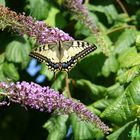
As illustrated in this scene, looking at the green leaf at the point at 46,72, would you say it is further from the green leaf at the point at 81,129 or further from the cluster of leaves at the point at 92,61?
the green leaf at the point at 81,129

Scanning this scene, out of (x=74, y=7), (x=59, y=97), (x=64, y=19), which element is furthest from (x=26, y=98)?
(x=64, y=19)

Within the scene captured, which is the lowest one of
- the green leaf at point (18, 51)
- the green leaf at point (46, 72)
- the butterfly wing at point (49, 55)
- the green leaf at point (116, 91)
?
the green leaf at point (116, 91)

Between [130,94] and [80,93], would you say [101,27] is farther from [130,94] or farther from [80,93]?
[130,94]

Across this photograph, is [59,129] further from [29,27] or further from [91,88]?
[29,27]

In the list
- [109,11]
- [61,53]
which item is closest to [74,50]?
[61,53]

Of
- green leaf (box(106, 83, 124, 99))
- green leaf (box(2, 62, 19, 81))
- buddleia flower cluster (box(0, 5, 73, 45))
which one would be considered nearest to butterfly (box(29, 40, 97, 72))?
buddleia flower cluster (box(0, 5, 73, 45))

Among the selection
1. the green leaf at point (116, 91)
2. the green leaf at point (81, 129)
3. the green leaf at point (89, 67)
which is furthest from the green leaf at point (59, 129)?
the green leaf at point (89, 67)

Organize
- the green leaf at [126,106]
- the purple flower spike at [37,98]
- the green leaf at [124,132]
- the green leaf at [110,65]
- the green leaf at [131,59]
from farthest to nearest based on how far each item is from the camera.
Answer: the green leaf at [110,65] < the green leaf at [131,59] < the green leaf at [124,132] < the green leaf at [126,106] < the purple flower spike at [37,98]
